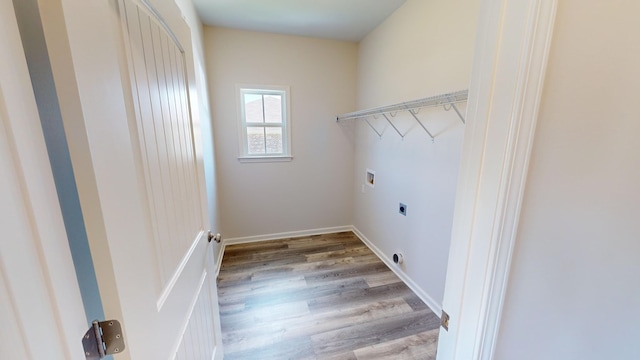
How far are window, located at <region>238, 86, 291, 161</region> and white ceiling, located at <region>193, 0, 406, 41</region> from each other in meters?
0.66

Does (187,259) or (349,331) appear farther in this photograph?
(349,331)

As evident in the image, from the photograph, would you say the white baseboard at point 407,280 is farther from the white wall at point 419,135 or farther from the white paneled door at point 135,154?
the white paneled door at point 135,154

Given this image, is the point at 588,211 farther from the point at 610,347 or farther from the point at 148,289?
the point at 148,289

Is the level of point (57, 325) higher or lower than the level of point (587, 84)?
lower

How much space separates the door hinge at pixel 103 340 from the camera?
0.46 metres

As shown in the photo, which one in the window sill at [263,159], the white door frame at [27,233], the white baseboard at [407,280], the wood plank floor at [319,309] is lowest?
the wood plank floor at [319,309]

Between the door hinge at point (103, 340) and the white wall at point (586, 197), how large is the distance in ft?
3.03

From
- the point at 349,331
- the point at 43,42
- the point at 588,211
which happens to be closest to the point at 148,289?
the point at 43,42

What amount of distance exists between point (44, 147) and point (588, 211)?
42.3 inches

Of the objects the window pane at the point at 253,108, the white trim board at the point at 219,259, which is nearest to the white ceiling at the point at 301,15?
the window pane at the point at 253,108

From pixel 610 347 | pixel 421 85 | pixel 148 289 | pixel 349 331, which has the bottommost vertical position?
pixel 349 331

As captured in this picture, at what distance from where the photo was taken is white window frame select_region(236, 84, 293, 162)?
288 cm

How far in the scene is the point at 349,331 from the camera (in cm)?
181

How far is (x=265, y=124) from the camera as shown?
309cm
